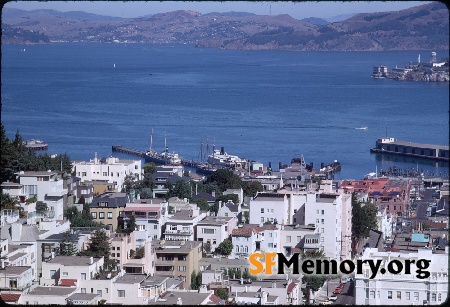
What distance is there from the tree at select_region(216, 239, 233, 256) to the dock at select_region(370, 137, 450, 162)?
32.2 feet

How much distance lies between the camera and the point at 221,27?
58.1 meters

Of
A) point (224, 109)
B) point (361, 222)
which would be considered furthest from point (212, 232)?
point (224, 109)

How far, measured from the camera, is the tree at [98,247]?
15.8 ft

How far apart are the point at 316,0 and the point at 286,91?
85.2ft

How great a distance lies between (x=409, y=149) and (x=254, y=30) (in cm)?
4381

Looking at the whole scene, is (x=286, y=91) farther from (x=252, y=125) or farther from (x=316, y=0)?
(x=316, y=0)

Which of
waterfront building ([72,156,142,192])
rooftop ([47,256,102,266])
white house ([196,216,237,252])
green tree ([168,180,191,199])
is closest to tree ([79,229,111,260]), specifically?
rooftop ([47,256,102,266])

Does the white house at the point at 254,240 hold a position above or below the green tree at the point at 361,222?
above

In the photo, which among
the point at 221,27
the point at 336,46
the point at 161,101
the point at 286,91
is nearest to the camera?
the point at 161,101

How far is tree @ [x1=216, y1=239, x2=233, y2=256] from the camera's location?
5652 mm

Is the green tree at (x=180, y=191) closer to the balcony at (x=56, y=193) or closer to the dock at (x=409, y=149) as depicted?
the balcony at (x=56, y=193)

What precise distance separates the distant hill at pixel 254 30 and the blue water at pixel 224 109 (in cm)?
989

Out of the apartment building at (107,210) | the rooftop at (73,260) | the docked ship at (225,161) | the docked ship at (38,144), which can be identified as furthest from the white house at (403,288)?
the docked ship at (38,144)

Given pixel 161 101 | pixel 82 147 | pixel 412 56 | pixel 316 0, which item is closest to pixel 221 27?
pixel 412 56
